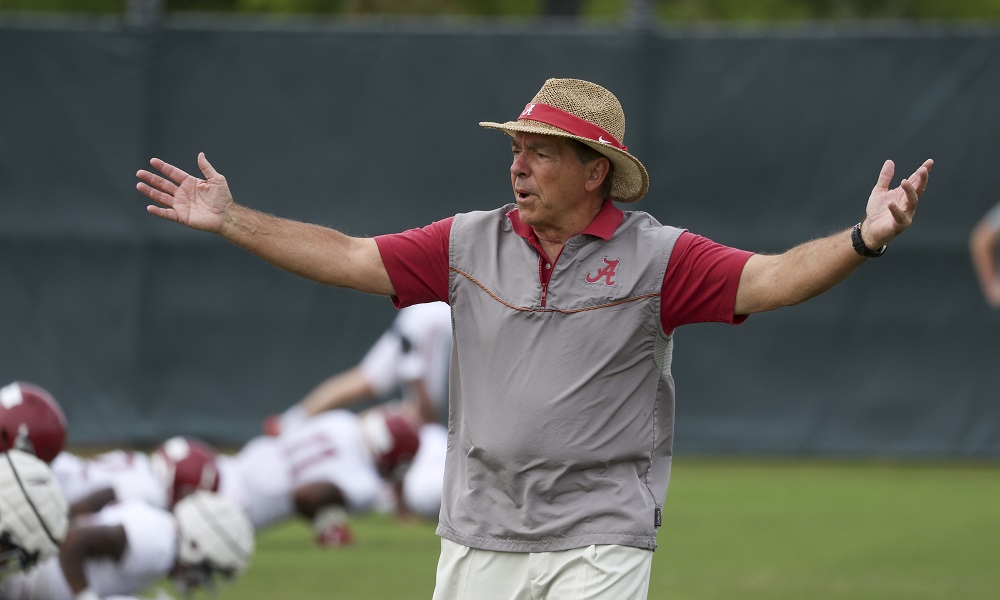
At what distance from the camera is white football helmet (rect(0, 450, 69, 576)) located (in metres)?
6.25

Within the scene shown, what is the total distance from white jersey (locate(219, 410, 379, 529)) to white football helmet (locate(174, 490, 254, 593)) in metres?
2.19

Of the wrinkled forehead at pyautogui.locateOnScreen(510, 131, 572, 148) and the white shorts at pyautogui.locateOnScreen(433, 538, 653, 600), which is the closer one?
the white shorts at pyautogui.locateOnScreen(433, 538, 653, 600)

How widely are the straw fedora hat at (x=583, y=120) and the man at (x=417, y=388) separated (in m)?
5.37

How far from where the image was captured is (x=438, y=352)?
11.8 m

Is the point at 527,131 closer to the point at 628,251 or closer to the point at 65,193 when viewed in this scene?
the point at 628,251

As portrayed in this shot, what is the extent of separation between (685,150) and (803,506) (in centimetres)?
364

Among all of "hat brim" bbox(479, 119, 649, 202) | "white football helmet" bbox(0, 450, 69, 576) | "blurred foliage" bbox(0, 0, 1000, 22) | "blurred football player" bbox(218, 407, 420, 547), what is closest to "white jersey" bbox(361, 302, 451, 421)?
"blurred football player" bbox(218, 407, 420, 547)

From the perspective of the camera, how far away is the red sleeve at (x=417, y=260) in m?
5.54

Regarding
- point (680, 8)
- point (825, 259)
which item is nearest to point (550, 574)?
point (825, 259)

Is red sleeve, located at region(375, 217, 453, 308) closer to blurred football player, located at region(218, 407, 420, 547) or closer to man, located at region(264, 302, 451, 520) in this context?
blurred football player, located at region(218, 407, 420, 547)

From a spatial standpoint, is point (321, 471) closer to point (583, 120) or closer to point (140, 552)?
point (140, 552)

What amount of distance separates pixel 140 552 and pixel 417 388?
201 inches

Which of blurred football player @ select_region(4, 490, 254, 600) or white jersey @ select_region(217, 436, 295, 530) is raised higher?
white jersey @ select_region(217, 436, 295, 530)

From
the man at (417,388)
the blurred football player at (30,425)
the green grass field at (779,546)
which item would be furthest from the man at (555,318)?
the man at (417,388)
